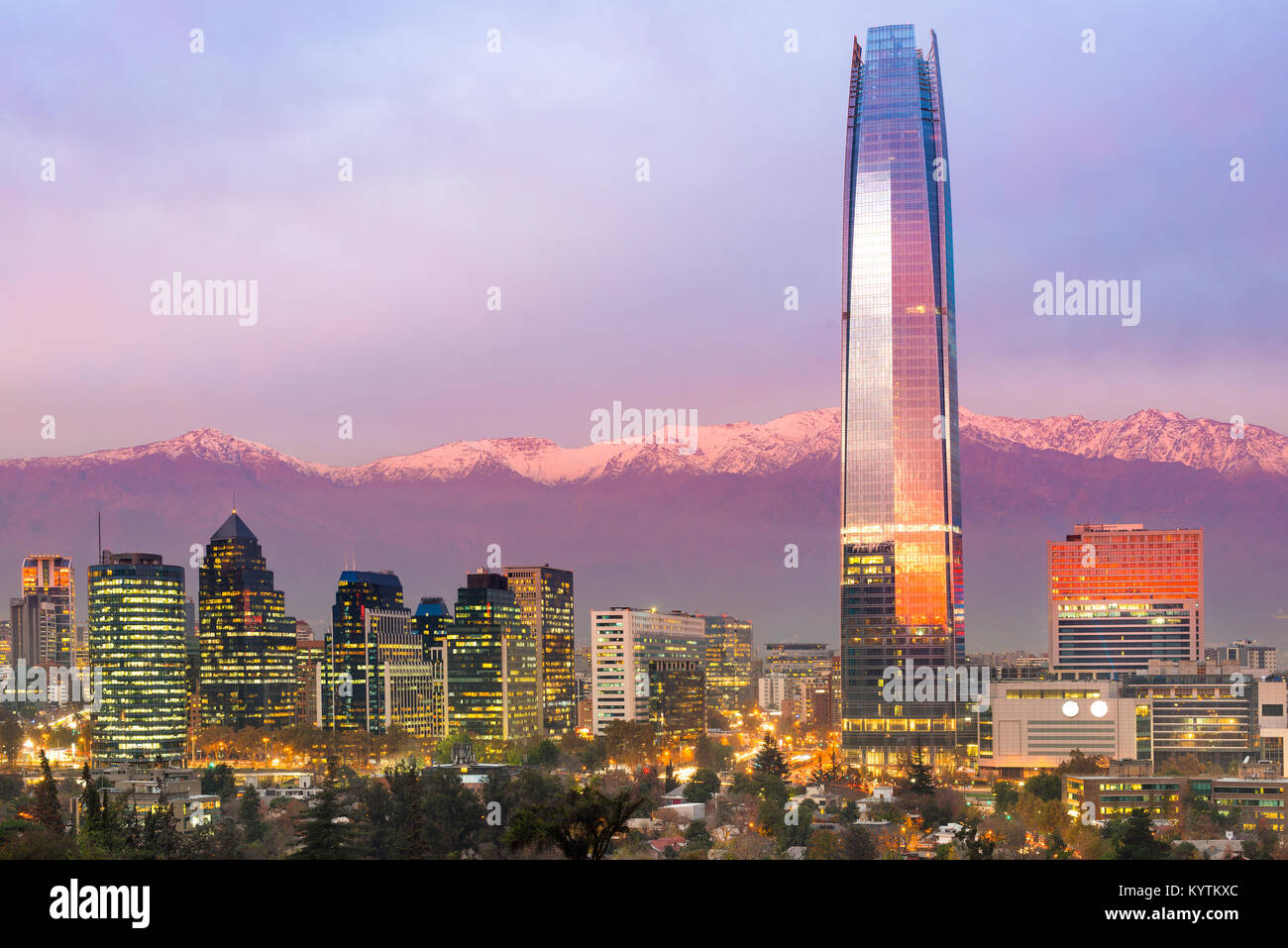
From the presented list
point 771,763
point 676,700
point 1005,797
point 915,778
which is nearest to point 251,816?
point 771,763

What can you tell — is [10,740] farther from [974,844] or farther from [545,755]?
[974,844]

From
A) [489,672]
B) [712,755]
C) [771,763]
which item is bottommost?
[712,755]

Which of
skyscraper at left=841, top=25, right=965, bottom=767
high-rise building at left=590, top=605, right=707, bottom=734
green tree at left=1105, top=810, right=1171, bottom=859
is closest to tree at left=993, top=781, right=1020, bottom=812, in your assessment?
green tree at left=1105, top=810, right=1171, bottom=859

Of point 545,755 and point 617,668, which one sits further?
point 617,668

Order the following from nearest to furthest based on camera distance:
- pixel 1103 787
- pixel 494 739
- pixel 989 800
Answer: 1. pixel 1103 787
2. pixel 989 800
3. pixel 494 739

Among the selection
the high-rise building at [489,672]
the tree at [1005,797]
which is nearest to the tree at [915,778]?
the tree at [1005,797]
